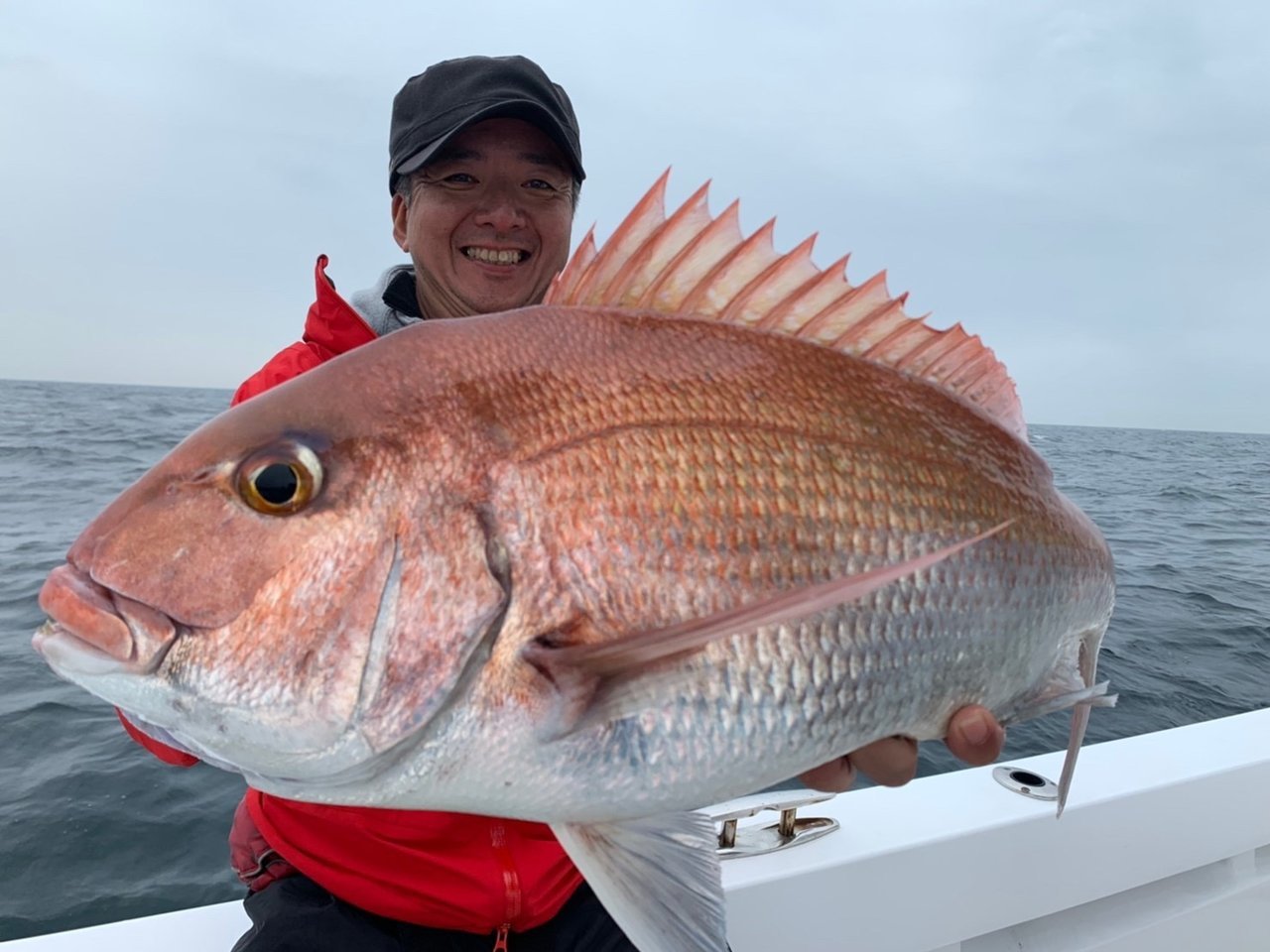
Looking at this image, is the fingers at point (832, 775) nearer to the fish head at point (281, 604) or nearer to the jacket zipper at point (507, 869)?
the jacket zipper at point (507, 869)

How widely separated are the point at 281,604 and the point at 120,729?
484cm

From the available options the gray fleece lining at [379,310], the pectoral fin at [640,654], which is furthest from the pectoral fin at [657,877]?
the gray fleece lining at [379,310]

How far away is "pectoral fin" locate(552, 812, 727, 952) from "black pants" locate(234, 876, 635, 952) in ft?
2.36

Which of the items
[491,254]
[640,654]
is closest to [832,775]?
[640,654]

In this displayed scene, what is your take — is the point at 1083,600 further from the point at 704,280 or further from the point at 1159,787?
the point at 1159,787

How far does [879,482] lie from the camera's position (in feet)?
4.14

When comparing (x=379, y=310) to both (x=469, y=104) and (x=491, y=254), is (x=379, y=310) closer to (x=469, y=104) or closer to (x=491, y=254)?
(x=491, y=254)

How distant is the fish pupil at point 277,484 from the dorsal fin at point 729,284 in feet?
1.63

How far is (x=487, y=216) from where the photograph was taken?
213 centimetres

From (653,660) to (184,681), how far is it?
0.55m

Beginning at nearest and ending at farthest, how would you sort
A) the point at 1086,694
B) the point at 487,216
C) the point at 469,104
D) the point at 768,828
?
the point at 1086,694 < the point at 469,104 < the point at 487,216 < the point at 768,828

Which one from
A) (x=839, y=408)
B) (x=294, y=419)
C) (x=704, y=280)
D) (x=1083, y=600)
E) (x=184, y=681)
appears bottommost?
(x=184, y=681)

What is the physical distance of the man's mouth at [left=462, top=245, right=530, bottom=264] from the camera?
217 cm

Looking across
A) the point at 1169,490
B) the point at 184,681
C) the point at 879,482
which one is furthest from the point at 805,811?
the point at 1169,490
